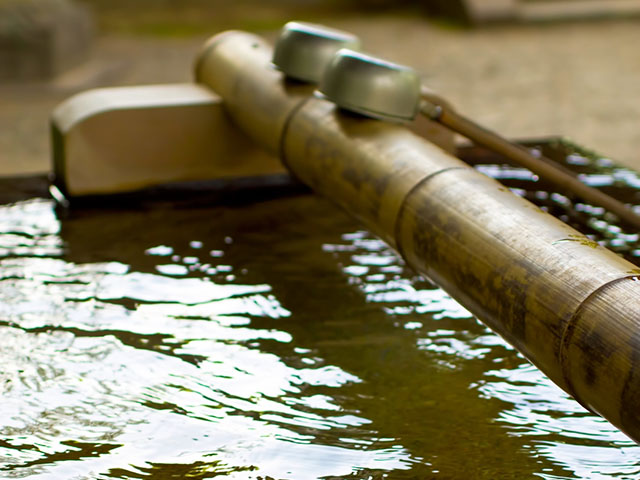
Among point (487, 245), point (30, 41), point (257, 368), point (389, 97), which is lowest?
point (257, 368)

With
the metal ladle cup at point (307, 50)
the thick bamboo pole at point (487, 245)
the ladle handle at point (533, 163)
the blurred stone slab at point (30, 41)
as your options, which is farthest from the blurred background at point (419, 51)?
the thick bamboo pole at point (487, 245)

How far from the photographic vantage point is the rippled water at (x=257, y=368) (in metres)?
2.09

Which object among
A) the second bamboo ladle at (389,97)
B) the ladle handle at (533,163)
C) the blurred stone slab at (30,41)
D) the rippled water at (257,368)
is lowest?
the rippled water at (257,368)

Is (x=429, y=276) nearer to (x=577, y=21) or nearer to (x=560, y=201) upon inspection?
(x=560, y=201)

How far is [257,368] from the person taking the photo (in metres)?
2.50

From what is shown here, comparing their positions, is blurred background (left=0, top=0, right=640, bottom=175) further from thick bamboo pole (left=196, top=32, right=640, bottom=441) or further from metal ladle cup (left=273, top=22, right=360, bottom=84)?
thick bamboo pole (left=196, top=32, right=640, bottom=441)

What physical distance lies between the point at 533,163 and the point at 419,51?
4.63 meters

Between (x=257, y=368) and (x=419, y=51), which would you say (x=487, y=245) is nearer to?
(x=257, y=368)

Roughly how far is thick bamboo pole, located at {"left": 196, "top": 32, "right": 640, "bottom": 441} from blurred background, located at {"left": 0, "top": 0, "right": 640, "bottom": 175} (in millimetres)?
1800

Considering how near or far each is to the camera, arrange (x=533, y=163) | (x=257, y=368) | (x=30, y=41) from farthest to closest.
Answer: (x=30, y=41), (x=533, y=163), (x=257, y=368)

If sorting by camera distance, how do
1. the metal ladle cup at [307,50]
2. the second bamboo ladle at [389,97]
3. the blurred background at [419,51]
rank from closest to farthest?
the second bamboo ladle at [389,97]
the metal ladle cup at [307,50]
the blurred background at [419,51]

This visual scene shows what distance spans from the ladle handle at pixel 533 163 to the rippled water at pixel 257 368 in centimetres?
45

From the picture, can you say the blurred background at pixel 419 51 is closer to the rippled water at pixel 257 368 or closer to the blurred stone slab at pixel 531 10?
the blurred stone slab at pixel 531 10

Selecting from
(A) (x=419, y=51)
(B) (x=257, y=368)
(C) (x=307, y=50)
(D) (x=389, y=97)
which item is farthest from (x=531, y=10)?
(B) (x=257, y=368)
